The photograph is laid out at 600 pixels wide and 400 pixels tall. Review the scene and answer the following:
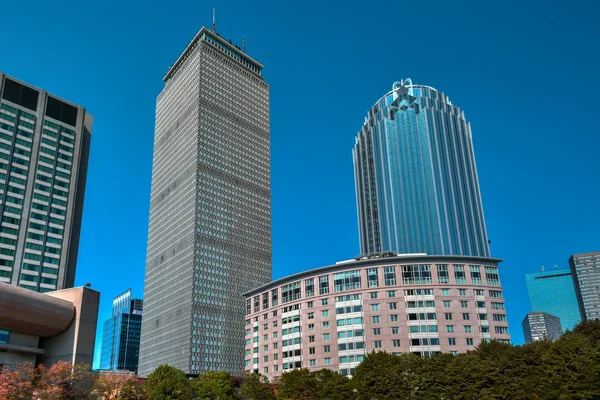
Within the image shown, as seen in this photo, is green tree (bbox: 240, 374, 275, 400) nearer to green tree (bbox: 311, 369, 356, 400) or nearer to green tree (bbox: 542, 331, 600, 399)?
green tree (bbox: 311, 369, 356, 400)

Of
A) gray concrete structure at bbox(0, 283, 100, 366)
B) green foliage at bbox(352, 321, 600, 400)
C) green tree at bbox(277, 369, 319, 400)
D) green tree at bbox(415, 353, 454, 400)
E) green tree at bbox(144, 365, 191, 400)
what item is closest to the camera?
gray concrete structure at bbox(0, 283, 100, 366)

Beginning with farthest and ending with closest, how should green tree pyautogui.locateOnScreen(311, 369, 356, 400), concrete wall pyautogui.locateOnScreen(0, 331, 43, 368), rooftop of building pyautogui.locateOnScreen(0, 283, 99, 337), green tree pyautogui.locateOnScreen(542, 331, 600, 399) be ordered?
green tree pyautogui.locateOnScreen(311, 369, 356, 400) → green tree pyautogui.locateOnScreen(542, 331, 600, 399) → concrete wall pyautogui.locateOnScreen(0, 331, 43, 368) → rooftop of building pyautogui.locateOnScreen(0, 283, 99, 337)

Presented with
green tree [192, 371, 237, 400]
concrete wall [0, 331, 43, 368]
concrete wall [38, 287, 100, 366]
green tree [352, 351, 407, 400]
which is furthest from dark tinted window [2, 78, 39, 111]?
concrete wall [0, 331, 43, 368]

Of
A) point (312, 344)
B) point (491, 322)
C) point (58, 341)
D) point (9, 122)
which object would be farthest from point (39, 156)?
point (58, 341)

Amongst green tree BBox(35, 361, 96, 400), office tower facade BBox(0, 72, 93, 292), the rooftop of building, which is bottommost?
green tree BBox(35, 361, 96, 400)

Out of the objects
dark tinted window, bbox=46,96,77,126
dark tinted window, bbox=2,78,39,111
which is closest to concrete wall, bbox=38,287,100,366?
dark tinted window, bbox=2,78,39,111

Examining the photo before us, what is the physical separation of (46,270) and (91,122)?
5727 centimetres

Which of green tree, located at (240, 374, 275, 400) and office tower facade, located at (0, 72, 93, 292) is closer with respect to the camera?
green tree, located at (240, 374, 275, 400)

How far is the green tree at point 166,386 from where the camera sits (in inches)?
3467

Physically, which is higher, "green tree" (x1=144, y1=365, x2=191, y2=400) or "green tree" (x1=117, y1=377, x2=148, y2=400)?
"green tree" (x1=144, y1=365, x2=191, y2=400)

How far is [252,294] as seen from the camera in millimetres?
163875

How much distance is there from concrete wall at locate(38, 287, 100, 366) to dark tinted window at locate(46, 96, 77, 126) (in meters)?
155

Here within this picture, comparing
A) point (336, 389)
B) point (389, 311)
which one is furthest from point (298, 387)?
point (389, 311)

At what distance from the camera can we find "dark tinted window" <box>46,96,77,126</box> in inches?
6496
